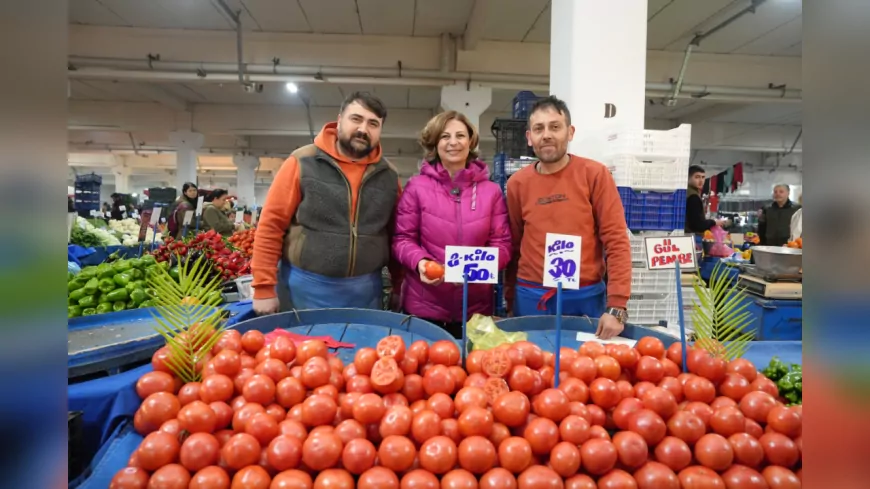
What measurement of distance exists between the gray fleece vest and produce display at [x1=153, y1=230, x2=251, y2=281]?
1.36 m

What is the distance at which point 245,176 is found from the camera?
1775 centimetres

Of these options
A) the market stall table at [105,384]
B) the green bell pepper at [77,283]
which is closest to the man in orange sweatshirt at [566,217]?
the market stall table at [105,384]

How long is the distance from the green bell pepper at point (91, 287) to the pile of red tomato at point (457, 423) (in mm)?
1528

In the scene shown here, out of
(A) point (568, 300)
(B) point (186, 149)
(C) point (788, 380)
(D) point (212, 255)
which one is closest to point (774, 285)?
(A) point (568, 300)

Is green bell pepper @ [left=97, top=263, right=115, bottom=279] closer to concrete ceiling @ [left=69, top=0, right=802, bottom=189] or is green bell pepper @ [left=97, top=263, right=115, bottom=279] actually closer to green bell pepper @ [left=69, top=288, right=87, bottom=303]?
green bell pepper @ [left=69, top=288, right=87, bottom=303]

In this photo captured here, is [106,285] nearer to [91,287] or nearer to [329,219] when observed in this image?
[91,287]

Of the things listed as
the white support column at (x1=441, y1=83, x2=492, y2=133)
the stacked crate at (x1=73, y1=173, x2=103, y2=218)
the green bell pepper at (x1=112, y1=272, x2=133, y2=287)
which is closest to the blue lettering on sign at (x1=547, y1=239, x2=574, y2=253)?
the green bell pepper at (x1=112, y1=272, x2=133, y2=287)

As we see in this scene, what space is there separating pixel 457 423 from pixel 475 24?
6641 millimetres

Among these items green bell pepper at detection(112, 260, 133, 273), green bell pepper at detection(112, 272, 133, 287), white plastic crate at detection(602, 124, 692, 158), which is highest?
white plastic crate at detection(602, 124, 692, 158)

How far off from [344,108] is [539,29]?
6.10 m

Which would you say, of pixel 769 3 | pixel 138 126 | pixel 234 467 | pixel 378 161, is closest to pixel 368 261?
pixel 378 161

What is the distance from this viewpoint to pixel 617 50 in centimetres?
356

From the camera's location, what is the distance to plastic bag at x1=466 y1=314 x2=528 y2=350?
1448 mm
